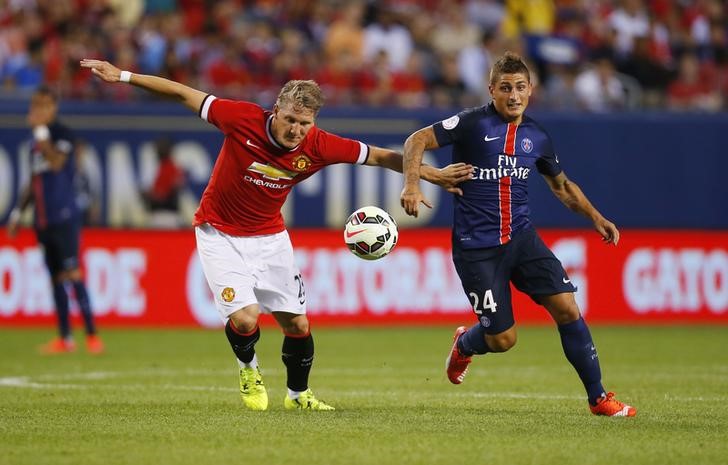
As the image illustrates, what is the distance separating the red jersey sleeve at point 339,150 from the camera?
9.09 m

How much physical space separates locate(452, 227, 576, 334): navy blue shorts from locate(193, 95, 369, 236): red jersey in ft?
3.70

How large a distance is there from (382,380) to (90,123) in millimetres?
9587

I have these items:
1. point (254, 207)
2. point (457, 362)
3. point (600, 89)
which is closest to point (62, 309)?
point (457, 362)

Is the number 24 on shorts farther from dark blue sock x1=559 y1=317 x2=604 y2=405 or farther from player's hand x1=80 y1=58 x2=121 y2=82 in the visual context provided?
player's hand x1=80 y1=58 x2=121 y2=82

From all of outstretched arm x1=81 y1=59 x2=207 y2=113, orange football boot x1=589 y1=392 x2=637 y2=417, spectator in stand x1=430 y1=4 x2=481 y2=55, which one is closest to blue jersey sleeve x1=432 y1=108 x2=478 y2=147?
outstretched arm x1=81 y1=59 x2=207 y2=113

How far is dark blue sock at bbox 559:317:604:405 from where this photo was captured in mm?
8945

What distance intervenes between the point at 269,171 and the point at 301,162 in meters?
0.24

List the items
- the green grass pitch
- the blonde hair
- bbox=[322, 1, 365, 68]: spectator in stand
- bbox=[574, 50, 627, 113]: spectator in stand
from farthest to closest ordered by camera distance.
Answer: bbox=[574, 50, 627, 113]: spectator in stand < bbox=[322, 1, 365, 68]: spectator in stand < the blonde hair < the green grass pitch

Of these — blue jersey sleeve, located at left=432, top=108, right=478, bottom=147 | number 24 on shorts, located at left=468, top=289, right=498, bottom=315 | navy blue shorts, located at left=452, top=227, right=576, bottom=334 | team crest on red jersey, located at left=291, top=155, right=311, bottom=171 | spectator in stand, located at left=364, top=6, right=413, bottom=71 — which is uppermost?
spectator in stand, located at left=364, top=6, right=413, bottom=71

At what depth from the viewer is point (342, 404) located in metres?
9.80

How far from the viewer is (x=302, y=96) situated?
28.4ft

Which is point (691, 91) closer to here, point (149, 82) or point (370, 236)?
point (370, 236)

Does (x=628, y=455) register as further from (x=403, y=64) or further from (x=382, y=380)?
(x=403, y=64)

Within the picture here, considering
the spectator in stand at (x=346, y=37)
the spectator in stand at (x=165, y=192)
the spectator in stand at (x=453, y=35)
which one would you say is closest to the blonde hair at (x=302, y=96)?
the spectator in stand at (x=165, y=192)
